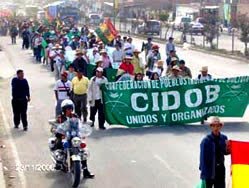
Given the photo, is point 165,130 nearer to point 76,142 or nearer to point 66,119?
point 66,119

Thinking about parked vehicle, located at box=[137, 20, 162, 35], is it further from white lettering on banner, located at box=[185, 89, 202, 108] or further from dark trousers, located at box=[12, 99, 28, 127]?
dark trousers, located at box=[12, 99, 28, 127]

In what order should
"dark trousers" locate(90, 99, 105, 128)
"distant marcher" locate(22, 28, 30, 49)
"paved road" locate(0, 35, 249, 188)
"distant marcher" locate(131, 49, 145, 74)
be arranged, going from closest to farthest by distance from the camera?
"paved road" locate(0, 35, 249, 188), "dark trousers" locate(90, 99, 105, 128), "distant marcher" locate(131, 49, 145, 74), "distant marcher" locate(22, 28, 30, 49)

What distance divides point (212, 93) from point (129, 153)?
444cm

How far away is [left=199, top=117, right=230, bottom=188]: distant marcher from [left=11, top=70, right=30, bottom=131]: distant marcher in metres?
8.71

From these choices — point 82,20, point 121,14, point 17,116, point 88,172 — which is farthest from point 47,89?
point 121,14

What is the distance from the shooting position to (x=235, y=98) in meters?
18.1

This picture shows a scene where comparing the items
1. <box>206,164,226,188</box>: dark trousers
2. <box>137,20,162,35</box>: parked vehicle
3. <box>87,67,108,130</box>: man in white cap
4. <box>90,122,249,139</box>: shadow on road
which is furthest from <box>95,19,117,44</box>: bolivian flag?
<box>137,20,162,35</box>: parked vehicle

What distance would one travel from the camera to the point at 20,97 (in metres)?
17.1

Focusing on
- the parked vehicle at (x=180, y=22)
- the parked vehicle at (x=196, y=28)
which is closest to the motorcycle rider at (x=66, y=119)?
the parked vehicle at (x=196, y=28)

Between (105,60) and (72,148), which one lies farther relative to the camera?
(105,60)

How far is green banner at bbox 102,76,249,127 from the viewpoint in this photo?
1733cm

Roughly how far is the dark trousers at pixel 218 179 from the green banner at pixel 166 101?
8.10 m

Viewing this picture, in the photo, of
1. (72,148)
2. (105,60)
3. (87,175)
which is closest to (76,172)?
(72,148)

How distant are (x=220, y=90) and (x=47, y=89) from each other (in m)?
9.02
